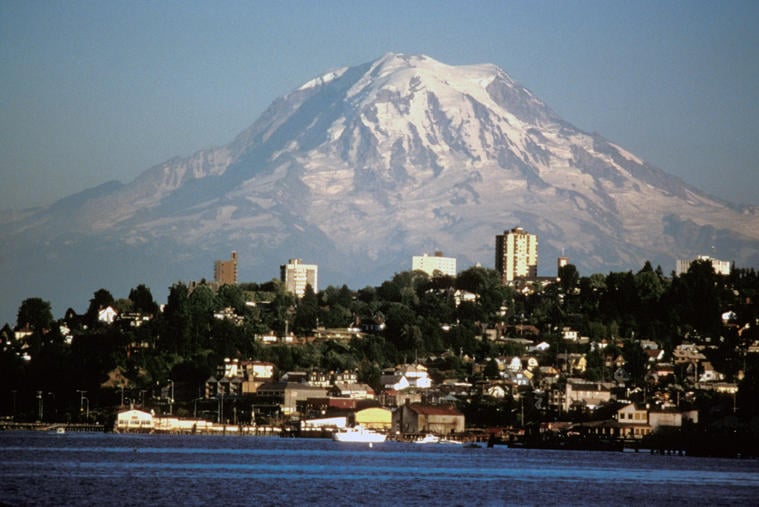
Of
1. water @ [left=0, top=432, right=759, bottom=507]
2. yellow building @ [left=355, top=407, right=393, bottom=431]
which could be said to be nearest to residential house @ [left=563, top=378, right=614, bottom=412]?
yellow building @ [left=355, top=407, right=393, bottom=431]

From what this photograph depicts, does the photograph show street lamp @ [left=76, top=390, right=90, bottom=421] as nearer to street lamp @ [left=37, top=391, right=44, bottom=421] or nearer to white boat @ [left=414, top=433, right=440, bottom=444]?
street lamp @ [left=37, top=391, right=44, bottom=421]

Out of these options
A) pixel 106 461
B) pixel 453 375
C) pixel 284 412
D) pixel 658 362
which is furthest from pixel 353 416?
pixel 106 461

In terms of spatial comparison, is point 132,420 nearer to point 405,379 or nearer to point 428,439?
point 428,439

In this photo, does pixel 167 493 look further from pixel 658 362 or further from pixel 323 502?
pixel 658 362

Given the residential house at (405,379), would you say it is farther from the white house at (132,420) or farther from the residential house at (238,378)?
the white house at (132,420)

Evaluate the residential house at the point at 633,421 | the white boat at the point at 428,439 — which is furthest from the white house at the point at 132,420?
the residential house at the point at 633,421

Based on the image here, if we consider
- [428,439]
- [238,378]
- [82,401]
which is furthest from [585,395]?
[82,401]
